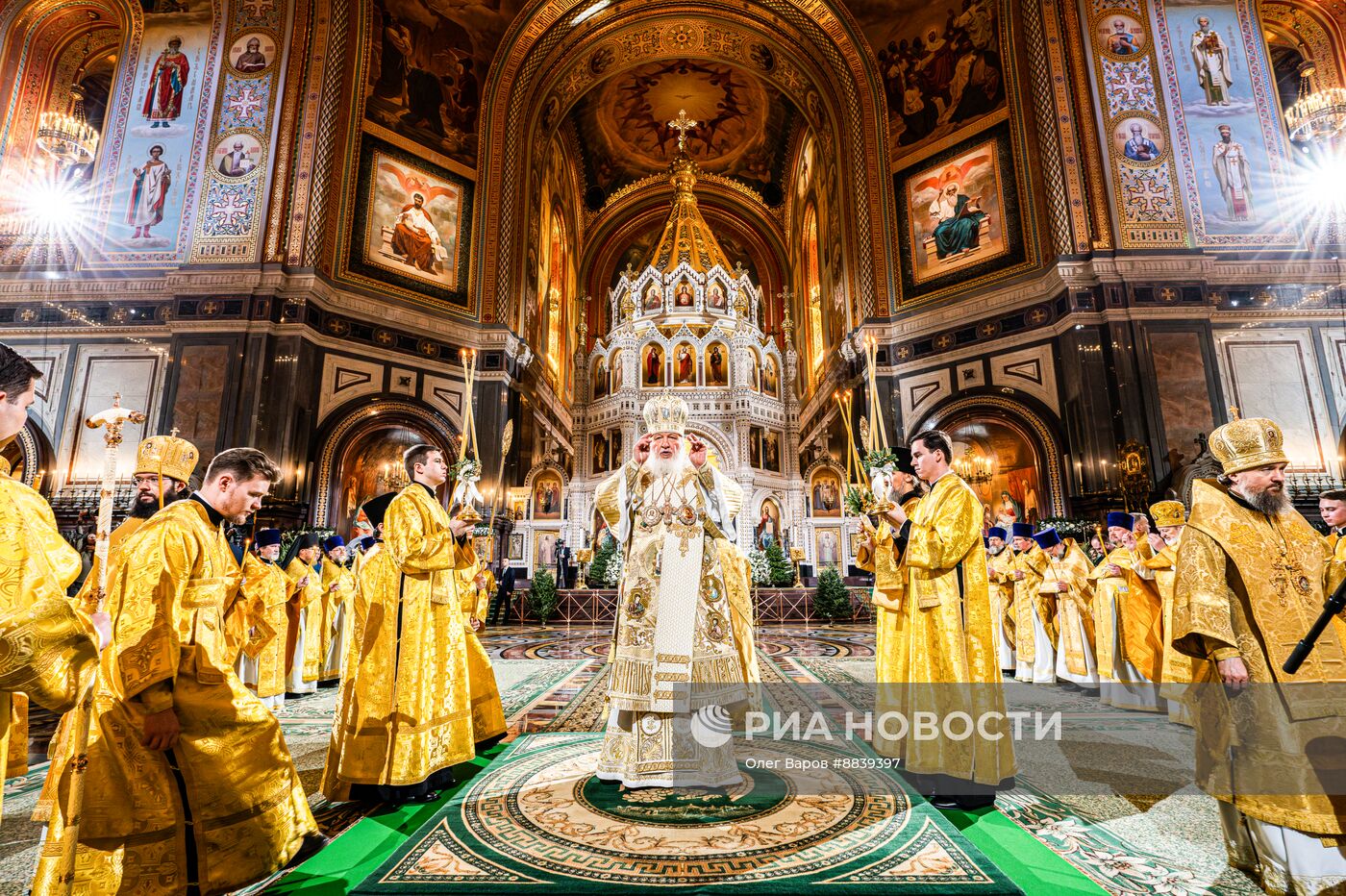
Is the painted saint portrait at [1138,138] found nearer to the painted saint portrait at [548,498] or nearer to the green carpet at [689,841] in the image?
the green carpet at [689,841]

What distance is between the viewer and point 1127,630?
5.51 metres

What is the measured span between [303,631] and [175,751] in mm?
4836

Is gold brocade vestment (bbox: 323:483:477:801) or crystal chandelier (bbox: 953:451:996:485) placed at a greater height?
crystal chandelier (bbox: 953:451:996:485)

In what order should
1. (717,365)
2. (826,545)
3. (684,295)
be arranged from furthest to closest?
→ (684,295) < (717,365) < (826,545)

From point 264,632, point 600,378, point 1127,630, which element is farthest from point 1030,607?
point 600,378

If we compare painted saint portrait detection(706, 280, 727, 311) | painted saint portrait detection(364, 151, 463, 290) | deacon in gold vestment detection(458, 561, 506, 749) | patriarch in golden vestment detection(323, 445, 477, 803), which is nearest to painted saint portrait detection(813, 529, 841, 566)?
painted saint portrait detection(706, 280, 727, 311)

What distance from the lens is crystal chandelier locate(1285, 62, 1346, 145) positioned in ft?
34.8

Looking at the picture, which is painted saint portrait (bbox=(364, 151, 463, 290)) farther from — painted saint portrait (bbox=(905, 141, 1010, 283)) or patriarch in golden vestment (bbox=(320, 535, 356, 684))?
painted saint portrait (bbox=(905, 141, 1010, 283))

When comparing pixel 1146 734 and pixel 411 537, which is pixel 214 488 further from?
pixel 1146 734

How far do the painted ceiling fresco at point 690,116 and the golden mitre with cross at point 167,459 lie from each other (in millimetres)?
21739

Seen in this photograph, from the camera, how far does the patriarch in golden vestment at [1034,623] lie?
22.7 ft

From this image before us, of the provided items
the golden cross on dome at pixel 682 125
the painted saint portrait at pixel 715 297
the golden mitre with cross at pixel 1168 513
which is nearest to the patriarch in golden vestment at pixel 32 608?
the golden mitre with cross at pixel 1168 513

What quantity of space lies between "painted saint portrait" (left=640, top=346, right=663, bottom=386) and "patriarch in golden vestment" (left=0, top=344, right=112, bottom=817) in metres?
23.7

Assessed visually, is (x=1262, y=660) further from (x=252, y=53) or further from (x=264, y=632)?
(x=252, y=53)
